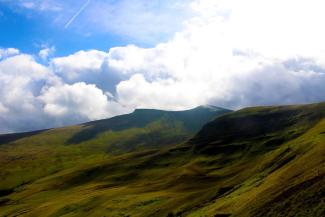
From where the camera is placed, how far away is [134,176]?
612 ft

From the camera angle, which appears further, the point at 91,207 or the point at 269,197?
the point at 91,207

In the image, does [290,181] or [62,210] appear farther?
[62,210]

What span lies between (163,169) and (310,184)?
484ft

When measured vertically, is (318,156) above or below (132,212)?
above

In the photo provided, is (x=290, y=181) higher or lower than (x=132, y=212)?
higher

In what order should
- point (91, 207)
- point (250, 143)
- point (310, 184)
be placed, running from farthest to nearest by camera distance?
point (250, 143) → point (91, 207) → point (310, 184)

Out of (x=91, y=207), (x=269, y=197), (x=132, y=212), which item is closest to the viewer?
(x=269, y=197)

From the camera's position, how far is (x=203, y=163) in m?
176

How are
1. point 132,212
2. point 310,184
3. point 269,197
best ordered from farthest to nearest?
1. point 132,212
2. point 269,197
3. point 310,184

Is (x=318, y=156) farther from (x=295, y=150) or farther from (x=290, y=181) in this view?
(x=295, y=150)

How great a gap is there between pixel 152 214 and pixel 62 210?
39.2m

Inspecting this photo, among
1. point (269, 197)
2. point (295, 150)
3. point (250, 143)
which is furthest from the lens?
point (250, 143)

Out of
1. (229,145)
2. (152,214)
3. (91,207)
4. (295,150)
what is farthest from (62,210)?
(229,145)

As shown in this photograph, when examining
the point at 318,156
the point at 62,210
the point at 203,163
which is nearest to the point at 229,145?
the point at 203,163
